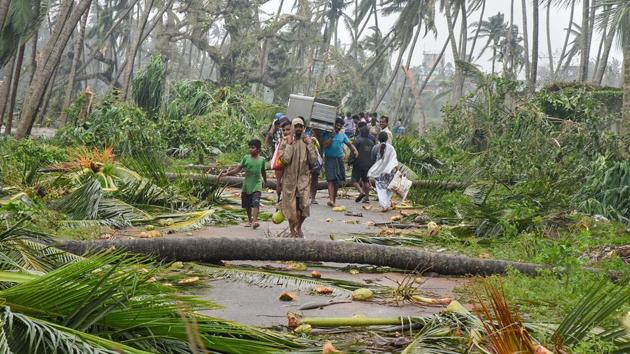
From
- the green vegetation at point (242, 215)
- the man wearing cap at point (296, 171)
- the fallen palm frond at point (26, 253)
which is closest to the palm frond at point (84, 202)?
the green vegetation at point (242, 215)

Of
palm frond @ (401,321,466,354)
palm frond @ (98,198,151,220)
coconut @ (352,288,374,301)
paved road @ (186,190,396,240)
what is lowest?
paved road @ (186,190,396,240)

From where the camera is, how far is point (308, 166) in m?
9.41

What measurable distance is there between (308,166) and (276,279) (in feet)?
8.90

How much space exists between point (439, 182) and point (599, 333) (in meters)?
9.76

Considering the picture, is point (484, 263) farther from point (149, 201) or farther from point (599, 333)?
point (149, 201)

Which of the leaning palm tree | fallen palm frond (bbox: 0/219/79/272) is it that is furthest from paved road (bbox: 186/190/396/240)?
the leaning palm tree

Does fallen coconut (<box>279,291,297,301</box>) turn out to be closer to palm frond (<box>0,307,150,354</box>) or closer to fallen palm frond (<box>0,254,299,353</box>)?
fallen palm frond (<box>0,254,299,353</box>)

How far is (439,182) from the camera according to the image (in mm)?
14336

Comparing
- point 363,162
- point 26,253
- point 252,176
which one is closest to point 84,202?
point 252,176

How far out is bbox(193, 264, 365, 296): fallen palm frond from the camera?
6.69 meters

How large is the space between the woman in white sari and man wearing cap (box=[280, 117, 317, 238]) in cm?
388

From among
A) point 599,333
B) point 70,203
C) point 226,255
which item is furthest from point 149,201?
point 599,333

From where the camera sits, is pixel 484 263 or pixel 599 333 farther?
pixel 484 263

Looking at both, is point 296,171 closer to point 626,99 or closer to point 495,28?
point 626,99
